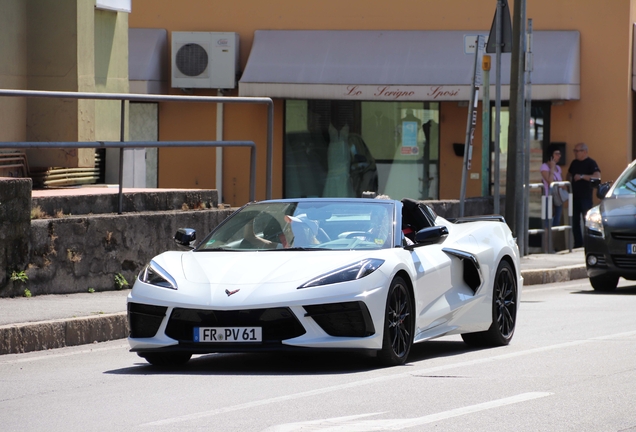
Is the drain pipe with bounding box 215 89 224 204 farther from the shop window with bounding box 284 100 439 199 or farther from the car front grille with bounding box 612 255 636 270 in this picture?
the car front grille with bounding box 612 255 636 270

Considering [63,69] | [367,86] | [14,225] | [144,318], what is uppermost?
[367,86]

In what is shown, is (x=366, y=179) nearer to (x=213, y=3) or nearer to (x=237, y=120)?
(x=237, y=120)

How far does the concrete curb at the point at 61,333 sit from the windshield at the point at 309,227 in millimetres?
1554

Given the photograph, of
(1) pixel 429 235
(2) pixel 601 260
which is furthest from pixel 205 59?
(1) pixel 429 235

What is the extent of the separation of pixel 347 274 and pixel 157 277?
1311 millimetres

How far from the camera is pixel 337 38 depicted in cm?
2723

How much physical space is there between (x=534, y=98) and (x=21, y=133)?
565 inches

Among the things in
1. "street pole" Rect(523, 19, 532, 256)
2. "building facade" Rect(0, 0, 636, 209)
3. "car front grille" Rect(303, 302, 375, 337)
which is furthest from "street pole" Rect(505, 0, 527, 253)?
"car front grille" Rect(303, 302, 375, 337)

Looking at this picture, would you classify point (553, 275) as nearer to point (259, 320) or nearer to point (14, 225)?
point (14, 225)

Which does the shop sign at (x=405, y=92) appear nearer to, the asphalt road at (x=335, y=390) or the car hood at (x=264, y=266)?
the asphalt road at (x=335, y=390)

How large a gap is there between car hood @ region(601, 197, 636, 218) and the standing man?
261 inches

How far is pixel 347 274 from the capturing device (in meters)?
8.35

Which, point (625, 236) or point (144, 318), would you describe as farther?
point (625, 236)

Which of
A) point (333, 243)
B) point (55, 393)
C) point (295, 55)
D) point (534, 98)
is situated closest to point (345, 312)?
point (333, 243)
